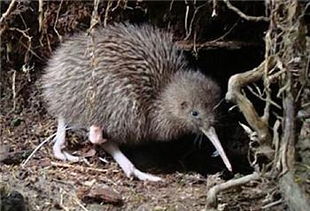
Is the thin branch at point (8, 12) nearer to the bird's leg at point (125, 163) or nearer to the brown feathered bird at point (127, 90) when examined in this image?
the brown feathered bird at point (127, 90)

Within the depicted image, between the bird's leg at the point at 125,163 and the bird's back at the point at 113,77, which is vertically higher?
the bird's back at the point at 113,77

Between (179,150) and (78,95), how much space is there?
708 mm

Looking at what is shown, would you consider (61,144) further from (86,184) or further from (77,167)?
(86,184)

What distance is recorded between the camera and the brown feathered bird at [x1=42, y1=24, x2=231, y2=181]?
115 inches

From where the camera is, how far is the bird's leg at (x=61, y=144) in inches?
117

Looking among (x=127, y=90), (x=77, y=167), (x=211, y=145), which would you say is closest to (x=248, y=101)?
(x=127, y=90)

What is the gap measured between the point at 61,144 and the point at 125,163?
0.99 feet

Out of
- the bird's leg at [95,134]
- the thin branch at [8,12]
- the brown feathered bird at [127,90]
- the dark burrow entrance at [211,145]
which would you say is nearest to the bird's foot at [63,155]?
the brown feathered bird at [127,90]

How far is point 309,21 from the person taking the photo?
277 cm

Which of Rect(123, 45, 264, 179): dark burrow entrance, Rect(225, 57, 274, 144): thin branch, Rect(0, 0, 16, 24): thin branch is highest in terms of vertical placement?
Rect(0, 0, 16, 24): thin branch

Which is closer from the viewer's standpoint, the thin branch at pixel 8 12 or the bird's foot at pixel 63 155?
the thin branch at pixel 8 12

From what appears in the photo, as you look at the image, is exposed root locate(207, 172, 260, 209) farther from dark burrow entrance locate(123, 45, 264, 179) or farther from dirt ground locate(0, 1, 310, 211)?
dark burrow entrance locate(123, 45, 264, 179)

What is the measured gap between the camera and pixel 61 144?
9.87 ft

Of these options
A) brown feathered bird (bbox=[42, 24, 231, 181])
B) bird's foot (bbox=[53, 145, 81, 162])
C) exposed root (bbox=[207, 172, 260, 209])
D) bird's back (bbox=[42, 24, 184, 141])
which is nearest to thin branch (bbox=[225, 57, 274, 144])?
exposed root (bbox=[207, 172, 260, 209])
